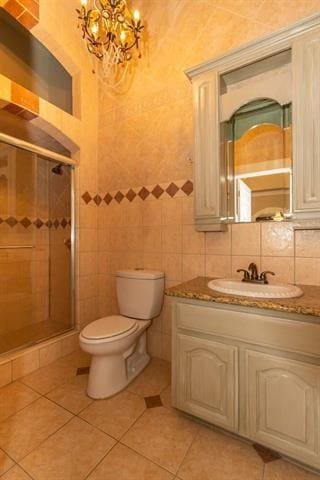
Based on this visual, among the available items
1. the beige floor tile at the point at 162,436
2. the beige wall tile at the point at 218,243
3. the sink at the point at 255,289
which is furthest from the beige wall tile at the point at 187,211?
the beige floor tile at the point at 162,436

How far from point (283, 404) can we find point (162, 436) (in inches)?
25.7

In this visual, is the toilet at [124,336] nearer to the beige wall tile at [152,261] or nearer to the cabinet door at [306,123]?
the beige wall tile at [152,261]

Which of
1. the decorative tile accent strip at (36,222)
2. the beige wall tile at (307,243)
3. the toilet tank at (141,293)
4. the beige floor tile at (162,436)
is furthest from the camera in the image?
the decorative tile accent strip at (36,222)

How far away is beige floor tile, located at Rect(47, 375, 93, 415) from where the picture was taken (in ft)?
4.93

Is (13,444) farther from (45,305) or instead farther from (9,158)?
(9,158)

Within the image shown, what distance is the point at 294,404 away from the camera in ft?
3.53

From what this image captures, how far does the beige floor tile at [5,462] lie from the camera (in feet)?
3.60

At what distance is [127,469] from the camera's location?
110cm

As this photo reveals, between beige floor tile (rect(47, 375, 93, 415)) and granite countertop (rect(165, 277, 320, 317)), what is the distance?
93 centimetres

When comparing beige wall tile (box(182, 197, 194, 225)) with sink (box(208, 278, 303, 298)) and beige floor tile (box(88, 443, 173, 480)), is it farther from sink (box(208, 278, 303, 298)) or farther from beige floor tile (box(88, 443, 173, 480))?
beige floor tile (box(88, 443, 173, 480))

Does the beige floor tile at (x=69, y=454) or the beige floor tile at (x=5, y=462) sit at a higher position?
the beige floor tile at (x=5, y=462)

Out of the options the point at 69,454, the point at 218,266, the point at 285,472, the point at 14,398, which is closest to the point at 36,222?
the point at 14,398

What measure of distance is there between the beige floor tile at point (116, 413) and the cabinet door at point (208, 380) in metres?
0.29

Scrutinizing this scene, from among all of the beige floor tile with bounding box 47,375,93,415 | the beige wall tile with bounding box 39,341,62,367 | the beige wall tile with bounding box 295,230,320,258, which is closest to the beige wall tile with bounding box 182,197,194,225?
the beige wall tile with bounding box 295,230,320,258
